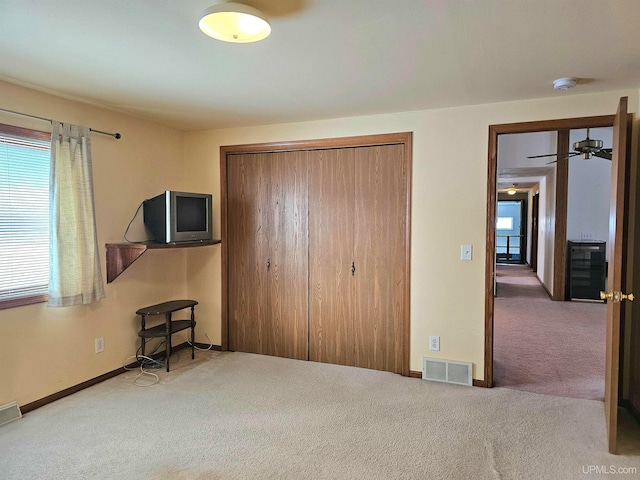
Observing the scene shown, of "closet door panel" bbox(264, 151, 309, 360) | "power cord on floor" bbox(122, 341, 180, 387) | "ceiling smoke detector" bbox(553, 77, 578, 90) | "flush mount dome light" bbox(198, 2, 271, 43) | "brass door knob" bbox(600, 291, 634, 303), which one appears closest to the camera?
"flush mount dome light" bbox(198, 2, 271, 43)

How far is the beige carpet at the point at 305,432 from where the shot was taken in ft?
7.20

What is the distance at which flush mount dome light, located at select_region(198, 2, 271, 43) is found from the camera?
166 centimetres

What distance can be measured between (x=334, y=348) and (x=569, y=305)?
4628 mm

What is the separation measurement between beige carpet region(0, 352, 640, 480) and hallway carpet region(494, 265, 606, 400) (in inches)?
13.7

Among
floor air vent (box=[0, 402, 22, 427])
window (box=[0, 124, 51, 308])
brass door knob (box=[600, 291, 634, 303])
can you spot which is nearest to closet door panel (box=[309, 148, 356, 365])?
brass door knob (box=[600, 291, 634, 303])

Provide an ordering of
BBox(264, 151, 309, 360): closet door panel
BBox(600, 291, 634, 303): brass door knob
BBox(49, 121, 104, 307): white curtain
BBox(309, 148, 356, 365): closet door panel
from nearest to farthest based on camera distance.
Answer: BBox(600, 291, 634, 303): brass door knob < BBox(49, 121, 104, 307): white curtain < BBox(309, 148, 356, 365): closet door panel < BBox(264, 151, 309, 360): closet door panel

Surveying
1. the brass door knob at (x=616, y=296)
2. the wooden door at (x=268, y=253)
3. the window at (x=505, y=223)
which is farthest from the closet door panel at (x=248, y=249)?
the window at (x=505, y=223)

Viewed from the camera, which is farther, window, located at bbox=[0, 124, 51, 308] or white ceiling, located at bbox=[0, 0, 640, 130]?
window, located at bbox=[0, 124, 51, 308]

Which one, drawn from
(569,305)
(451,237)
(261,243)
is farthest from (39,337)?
(569,305)

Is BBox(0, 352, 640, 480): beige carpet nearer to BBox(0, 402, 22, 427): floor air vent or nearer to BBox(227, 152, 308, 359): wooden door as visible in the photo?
BBox(0, 402, 22, 427): floor air vent

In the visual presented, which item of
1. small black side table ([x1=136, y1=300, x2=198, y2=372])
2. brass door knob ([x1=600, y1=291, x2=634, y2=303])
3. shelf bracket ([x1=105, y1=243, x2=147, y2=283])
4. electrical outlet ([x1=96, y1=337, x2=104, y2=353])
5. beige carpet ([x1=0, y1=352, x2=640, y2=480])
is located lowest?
beige carpet ([x1=0, y1=352, x2=640, y2=480])

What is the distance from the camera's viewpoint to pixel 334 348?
3.80 metres

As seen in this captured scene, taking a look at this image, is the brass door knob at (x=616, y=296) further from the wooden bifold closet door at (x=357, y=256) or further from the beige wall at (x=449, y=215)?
the wooden bifold closet door at (x=357, y=256)

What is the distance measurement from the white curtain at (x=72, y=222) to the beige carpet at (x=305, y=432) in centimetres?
82
